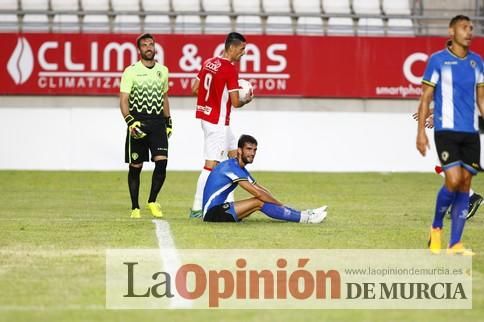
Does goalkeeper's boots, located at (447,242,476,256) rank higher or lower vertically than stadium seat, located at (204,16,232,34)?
lower

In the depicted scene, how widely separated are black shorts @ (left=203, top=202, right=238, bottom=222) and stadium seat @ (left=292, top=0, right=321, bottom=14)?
1568cm

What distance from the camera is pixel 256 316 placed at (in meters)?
7.32

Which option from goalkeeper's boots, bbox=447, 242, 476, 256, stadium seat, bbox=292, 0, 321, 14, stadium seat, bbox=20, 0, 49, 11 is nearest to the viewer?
goalkeeper's boots, bbox=447, 242, 476, 256

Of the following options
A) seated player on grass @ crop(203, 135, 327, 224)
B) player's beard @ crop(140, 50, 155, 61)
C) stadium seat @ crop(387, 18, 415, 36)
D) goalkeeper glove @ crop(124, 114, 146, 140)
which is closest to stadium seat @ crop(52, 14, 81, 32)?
stadium seat @ crop(387, 18, 415, 36)

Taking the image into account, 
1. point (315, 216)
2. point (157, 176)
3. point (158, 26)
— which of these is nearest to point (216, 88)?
point (157, 176)

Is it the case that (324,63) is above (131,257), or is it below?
above

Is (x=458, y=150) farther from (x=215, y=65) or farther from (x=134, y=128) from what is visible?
(x=134, y=128)

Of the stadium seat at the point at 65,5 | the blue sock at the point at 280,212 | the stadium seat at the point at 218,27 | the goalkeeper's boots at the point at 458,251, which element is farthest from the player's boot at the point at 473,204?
the stadium seat at the point at 65,5

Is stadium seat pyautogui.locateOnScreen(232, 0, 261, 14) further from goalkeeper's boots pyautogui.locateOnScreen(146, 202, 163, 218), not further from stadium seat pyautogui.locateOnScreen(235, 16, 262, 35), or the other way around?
goalkeeper's boots pyautogui.locateOnScreen(146, 202, 163, 218)

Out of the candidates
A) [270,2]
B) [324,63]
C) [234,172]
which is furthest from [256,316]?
[270,2]

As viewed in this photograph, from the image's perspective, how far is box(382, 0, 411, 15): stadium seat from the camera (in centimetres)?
2855

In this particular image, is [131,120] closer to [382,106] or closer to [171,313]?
[171,313]

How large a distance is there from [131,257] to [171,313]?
2571 millimetres

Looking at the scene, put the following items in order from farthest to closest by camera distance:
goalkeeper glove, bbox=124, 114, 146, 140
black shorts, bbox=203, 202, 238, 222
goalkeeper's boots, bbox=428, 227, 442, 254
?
goalkeeper glove, bbox=124, 114, 146, 140, black shorts, bbox=203, 202, 238, 222, goalkeeper's boots, bbox=428, 227, 442, 254
